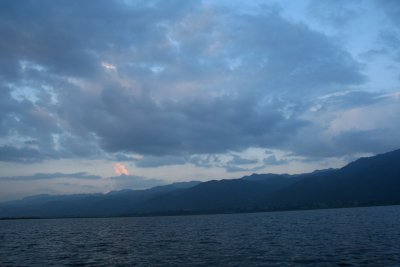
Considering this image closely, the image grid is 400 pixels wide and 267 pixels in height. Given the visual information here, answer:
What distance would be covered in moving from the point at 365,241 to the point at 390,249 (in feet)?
46.7

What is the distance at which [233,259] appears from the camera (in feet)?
202

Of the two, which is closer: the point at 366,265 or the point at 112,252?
the point at 366,265

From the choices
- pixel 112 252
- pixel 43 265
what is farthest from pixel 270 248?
pixel 43 265

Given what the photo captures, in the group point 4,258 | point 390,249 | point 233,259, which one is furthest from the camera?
point 4,258

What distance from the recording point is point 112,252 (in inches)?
3078

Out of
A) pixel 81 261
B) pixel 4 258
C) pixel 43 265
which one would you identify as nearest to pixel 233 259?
pixel 81 261

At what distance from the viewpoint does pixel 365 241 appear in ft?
261

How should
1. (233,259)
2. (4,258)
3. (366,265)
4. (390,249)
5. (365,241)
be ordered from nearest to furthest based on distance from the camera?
(366,265) < (233,259) < (390,249) < (4,258) < (365,241)

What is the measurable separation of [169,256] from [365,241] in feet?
140

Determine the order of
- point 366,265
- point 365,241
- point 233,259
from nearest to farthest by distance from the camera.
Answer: point 366,265 < point 233,259 < point 365,241

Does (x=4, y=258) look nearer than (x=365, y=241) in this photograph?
Yes

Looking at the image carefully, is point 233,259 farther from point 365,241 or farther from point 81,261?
point 365,241

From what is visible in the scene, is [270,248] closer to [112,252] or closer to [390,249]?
[390,249]

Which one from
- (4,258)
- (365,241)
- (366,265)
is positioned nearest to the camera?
(366,265)
